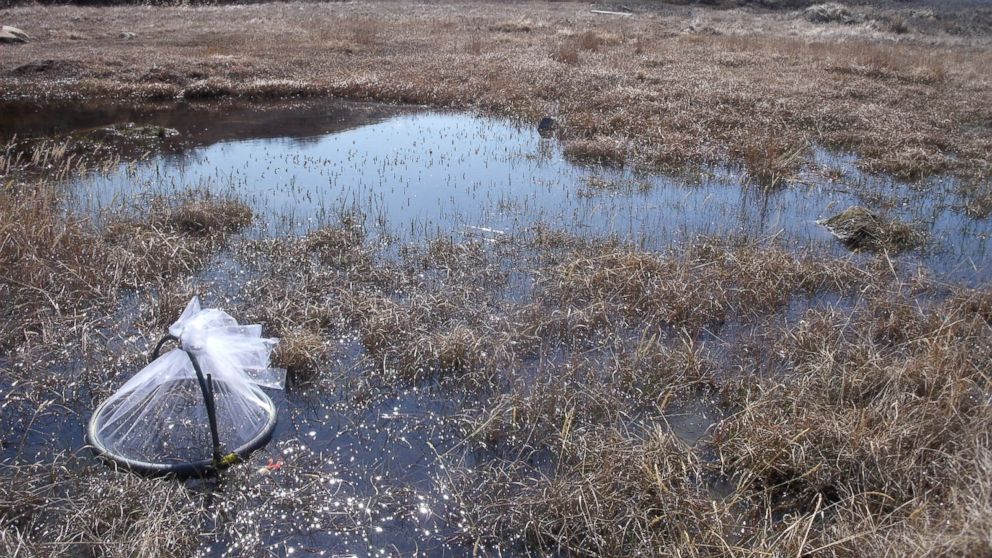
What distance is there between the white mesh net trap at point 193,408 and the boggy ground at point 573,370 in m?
0.17

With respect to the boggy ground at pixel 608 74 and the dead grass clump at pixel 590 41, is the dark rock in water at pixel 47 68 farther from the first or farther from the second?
the dead grass clump at pixel 590 41

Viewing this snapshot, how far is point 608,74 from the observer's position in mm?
17016

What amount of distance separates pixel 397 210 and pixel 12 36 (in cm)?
1856

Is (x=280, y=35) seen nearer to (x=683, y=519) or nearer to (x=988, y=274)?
(x=988, y=274)

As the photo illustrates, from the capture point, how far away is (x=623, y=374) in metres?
5.63

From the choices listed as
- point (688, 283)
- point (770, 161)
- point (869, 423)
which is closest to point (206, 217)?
point (688, 283)

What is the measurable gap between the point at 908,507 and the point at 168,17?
31439 mm

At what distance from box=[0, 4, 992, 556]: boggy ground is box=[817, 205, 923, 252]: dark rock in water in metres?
0.46

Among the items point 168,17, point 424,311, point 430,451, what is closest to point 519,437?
point 430,451

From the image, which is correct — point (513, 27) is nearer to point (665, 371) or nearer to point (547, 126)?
point (547, 126)

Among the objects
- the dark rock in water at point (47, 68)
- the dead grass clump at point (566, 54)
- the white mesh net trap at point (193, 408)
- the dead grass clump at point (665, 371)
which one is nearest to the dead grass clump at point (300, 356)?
the white mesh net trap at point (193, 408)

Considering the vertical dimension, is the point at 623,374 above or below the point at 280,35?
below

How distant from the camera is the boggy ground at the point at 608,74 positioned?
12.4 meters

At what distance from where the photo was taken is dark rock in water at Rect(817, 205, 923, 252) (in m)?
8.43
